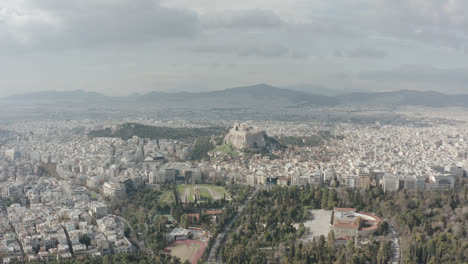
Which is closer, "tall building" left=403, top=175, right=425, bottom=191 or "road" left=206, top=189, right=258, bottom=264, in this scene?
"road" left=206, top=189, right=258, bottom=264

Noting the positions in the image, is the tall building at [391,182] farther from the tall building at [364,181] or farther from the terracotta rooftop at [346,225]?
the terracotta rooftop at [346,225]

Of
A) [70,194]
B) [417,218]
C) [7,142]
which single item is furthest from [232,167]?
[7,142]

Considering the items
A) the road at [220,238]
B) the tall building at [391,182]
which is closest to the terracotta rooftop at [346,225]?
the road at [220,238]

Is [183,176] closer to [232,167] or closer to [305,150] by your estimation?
[232,167]

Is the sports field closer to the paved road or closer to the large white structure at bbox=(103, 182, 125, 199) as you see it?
the paved road

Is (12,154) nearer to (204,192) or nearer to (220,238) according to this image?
(204,192)

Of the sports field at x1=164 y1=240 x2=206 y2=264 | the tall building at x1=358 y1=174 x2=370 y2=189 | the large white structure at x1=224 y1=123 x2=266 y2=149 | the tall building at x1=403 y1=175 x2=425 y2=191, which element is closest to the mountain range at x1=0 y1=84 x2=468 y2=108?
the large white structure at x1=224 y1=123 x2=266 y2=149
